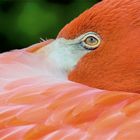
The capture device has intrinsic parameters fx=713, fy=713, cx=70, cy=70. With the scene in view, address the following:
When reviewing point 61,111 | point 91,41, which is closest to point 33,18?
point 91,41

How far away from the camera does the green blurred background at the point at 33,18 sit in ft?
15.2

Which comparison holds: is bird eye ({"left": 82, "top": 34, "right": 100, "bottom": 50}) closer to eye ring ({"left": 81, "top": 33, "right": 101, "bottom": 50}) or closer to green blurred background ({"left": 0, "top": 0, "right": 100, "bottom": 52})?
eye ring ({"left": 81, "top": 33, "right": 101, "bottom": 50})

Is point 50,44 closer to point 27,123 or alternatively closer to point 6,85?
point 6,85

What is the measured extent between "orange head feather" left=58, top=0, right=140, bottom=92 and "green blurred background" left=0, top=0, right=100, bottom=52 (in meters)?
1.99

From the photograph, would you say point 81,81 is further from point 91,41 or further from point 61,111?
point 61,111

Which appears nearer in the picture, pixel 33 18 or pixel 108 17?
pixel 108 17

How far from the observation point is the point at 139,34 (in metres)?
2.50

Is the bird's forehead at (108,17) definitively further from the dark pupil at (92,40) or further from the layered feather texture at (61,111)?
the layered feather texture at (61,111)

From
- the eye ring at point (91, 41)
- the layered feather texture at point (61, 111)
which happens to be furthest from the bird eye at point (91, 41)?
the layered feather texture at point (61, 111)

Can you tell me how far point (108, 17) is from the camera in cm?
255

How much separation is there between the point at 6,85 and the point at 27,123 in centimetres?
26

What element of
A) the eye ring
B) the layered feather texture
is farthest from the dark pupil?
the layered feather texture

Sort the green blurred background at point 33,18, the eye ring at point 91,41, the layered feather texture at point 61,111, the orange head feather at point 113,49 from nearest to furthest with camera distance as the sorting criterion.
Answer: the layered feather texture at point 61,111 → the orange head feather at point 113,49 → the eye ring at point 91,41 → the green blurred background at point 33,18

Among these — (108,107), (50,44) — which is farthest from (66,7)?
(108,107)
